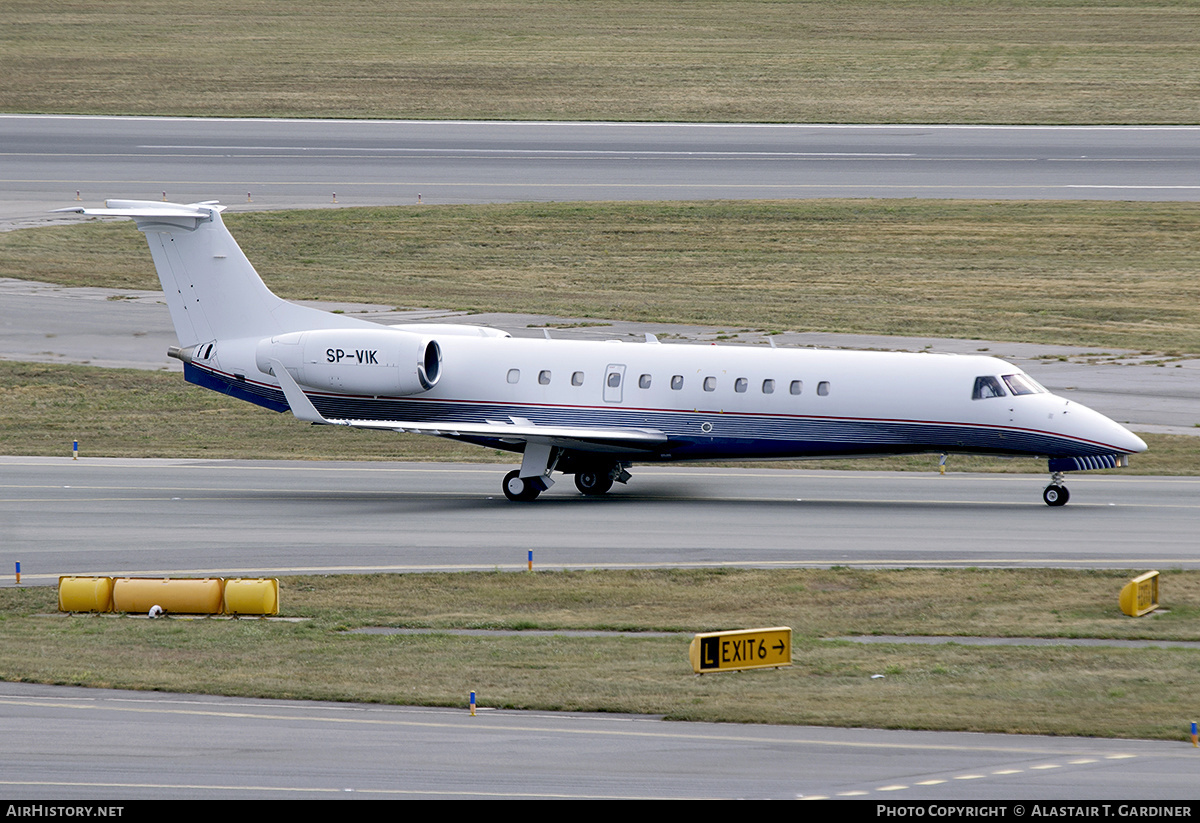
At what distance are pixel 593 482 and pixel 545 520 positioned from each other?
11.5 ft

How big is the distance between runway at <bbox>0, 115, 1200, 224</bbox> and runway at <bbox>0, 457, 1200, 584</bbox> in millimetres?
27723

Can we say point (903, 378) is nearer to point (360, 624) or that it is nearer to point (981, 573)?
point (981, 573)

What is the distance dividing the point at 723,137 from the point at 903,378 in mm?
43485

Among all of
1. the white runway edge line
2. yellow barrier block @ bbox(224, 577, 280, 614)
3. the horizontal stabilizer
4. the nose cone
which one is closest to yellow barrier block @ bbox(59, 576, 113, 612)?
yellow barrier block @ bbox(224, 577, 280, 614)

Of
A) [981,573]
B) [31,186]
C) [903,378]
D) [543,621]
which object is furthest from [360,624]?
[31,186]

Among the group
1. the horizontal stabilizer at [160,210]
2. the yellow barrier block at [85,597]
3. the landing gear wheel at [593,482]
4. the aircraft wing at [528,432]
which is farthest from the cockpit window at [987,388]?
the horizontal stabilizer at [160,210]

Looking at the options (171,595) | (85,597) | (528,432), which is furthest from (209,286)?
(171,595)

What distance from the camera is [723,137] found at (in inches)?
2842

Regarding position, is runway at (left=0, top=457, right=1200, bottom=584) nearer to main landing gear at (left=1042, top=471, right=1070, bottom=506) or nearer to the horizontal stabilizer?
main landing gear at (left=1042, top=471, right=1070, bottom=506)

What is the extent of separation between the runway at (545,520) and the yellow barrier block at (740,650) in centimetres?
612

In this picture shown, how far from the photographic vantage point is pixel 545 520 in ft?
97.6

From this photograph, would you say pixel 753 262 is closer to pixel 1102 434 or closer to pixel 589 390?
pixel 589 390
